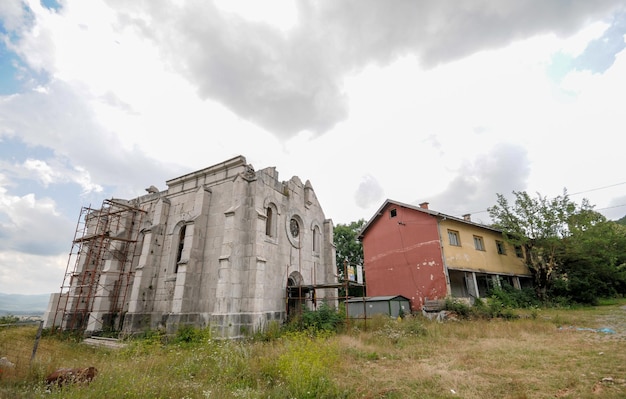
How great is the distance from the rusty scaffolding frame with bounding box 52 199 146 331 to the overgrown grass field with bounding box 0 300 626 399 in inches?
180

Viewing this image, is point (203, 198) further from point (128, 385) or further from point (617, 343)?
point (617, 343)

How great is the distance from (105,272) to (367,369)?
1561cm

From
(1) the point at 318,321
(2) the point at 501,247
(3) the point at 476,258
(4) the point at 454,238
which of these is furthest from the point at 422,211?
(1) the point at 318,321

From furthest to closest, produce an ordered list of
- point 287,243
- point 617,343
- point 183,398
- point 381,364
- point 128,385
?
point 287,243 < point 617,343 < point 381,364 < point 128,385 < point 183,398

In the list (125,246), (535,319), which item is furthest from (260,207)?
(535,319)

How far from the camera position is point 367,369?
7680 millimetres

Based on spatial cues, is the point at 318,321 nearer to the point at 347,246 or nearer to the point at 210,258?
the point at 210,258

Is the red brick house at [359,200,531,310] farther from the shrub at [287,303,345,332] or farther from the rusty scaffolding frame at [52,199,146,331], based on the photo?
the rusty scaffolding frame at [52,199,146,331]

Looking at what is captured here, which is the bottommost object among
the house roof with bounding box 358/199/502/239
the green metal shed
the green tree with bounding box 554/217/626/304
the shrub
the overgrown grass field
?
the overgrown grass field

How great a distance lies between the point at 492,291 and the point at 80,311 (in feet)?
88.6

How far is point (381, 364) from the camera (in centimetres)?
823

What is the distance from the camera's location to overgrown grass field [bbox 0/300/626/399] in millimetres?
5660

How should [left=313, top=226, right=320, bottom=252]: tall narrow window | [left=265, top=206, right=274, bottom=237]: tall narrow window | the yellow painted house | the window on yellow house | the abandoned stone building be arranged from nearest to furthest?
1. the abandoned stone building
2. [left=265, top=206, right=274, bottom=237]: tall narrow window
3. [left=313, top=226, right=320, bottom=252]: tall narrow window
4. the yellow painted house
5. the window on yellow house

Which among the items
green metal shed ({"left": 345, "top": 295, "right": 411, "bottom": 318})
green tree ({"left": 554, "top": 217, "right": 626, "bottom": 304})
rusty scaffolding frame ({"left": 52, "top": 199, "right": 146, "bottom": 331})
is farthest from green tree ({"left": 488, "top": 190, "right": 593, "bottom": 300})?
rusty scaffolding frame ({"left": 52, "top": 199, "right": 146, "bottom": 331})
